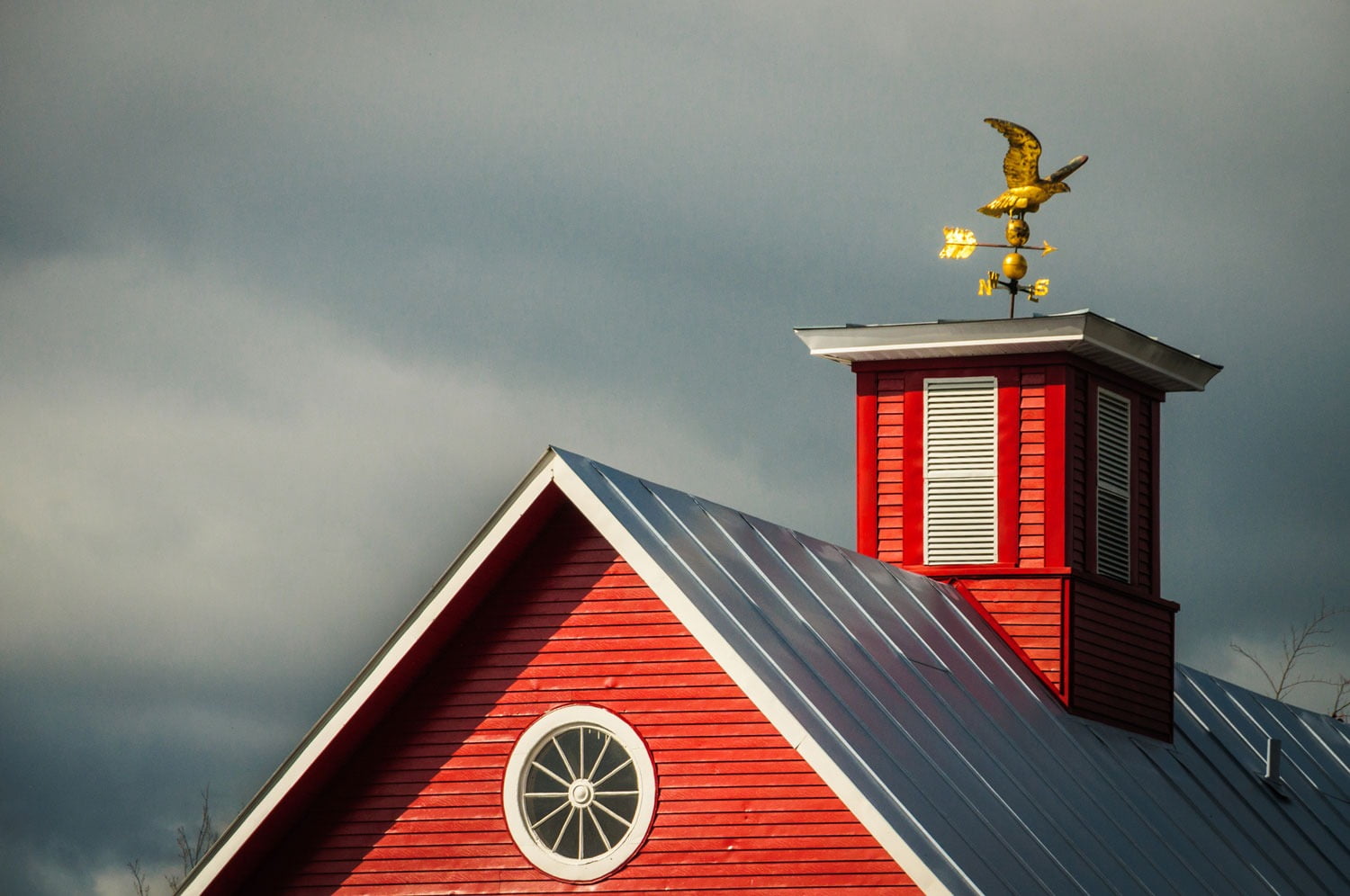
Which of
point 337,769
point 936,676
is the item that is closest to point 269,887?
point 337,769

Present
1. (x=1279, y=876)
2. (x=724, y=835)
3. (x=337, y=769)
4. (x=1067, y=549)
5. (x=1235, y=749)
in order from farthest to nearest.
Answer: (x=1235, y=749) < (x=1067, y=549) < (x=1279, y=876) < (x=337, y=769) < (x=724, y=835)

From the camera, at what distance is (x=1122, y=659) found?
91.2 feet

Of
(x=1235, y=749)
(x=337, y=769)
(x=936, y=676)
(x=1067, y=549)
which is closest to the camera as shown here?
(x=337, y=769)

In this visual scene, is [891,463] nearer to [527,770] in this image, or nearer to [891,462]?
[891,462]

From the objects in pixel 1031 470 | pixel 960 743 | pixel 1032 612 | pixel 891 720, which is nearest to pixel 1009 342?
pixel 1031 470

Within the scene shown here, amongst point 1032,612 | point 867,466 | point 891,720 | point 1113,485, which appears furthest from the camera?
point 1113,485

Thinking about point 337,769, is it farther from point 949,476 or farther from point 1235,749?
point 1235,749

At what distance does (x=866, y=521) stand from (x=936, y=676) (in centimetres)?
566

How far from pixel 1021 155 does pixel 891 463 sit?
4951 mm

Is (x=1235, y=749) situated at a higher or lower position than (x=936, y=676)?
higher

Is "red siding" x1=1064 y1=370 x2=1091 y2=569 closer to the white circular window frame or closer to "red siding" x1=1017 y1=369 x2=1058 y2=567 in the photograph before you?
"red siding" x1=1017 y1=369 x2=1058 y2=567

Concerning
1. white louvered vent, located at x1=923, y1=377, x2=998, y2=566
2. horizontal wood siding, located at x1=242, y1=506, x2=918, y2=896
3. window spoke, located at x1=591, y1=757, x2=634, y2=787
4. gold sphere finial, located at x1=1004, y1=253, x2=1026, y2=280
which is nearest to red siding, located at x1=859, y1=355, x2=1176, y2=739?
white louvered vent, located at x1=923, y1=377, x2=998, y2=566

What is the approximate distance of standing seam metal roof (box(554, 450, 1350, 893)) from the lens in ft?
61.9

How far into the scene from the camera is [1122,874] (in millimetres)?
21156
